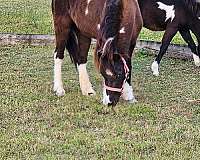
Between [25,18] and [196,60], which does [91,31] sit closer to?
[196,60]

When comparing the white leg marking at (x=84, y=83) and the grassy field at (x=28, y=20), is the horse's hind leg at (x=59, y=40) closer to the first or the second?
the white leg marking at (x=84, y=83)

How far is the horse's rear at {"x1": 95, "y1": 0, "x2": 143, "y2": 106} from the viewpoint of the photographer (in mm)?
6219

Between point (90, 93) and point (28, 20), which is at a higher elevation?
point (90, 93)

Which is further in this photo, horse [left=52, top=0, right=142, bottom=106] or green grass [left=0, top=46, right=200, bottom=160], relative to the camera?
horse [left=52, top=0, right=142, bottom=106]

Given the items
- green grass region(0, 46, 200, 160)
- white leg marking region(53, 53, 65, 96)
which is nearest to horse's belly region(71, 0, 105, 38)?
white leg marking region(53, 53, 65, 96)

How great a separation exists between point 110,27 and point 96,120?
110 cm

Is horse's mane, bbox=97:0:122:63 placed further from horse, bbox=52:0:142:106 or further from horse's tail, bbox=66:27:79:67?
horse's tail, bbox=66:27:79:67

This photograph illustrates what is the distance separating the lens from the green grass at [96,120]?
16.5 ft

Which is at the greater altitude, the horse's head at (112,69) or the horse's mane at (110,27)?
the horse's mane at (110,27)

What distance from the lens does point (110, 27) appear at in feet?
20.6

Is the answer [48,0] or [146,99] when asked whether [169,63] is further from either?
[48,0]

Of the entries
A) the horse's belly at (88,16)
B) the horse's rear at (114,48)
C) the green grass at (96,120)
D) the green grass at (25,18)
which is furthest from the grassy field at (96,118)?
the green grass at (25,18)

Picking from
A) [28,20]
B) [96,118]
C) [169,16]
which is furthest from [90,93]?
[28,20]

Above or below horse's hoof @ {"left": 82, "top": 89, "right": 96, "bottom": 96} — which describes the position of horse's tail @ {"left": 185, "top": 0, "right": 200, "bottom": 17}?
above
